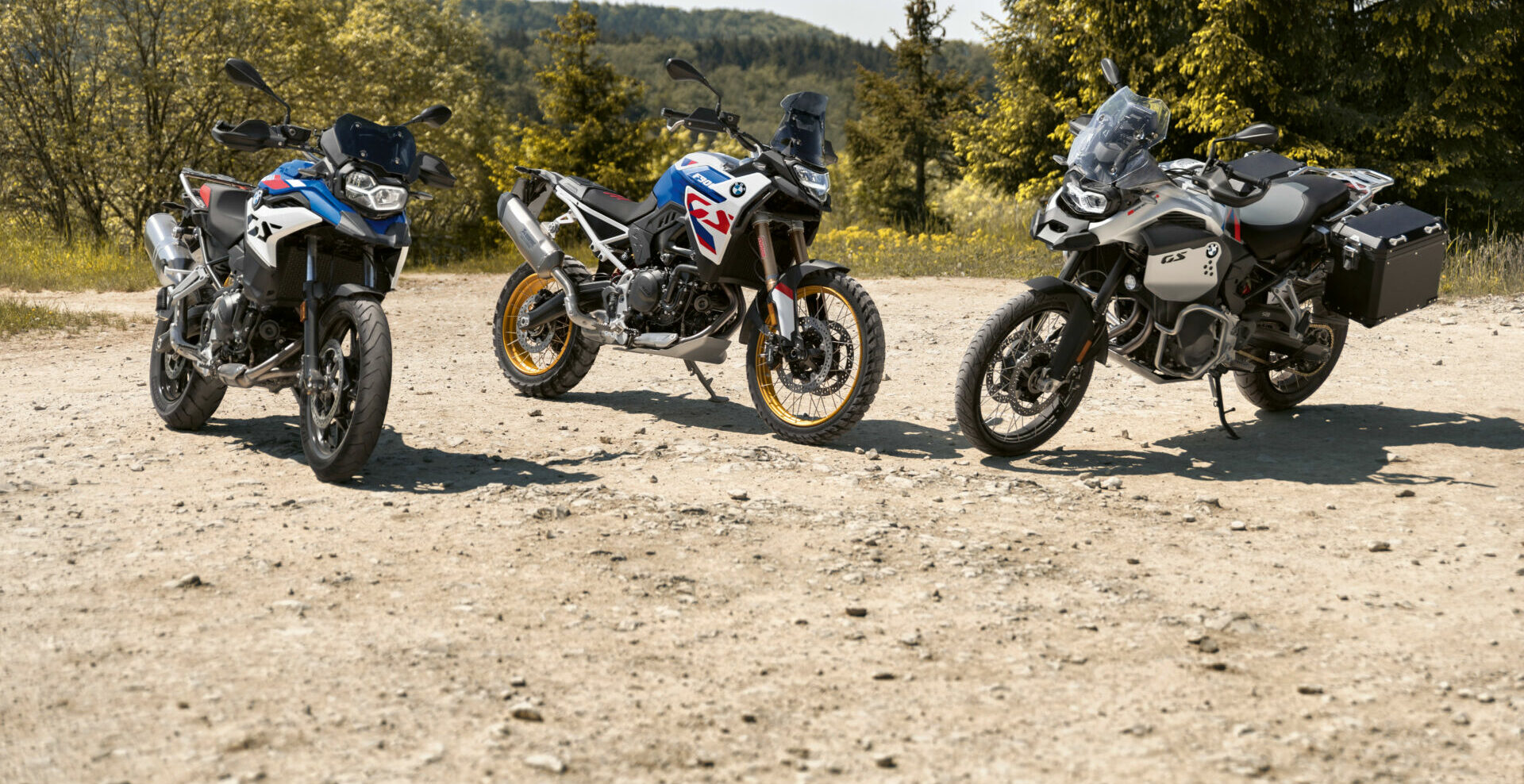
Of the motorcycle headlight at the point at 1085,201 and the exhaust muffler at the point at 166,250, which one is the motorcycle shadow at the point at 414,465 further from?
the motorcycle headlight at the point at 1085,201

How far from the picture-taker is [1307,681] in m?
3.11

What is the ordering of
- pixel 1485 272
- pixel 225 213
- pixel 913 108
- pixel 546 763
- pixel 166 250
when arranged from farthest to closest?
pixel 913 108 → pixel 1485 272 → pixel 166 250 → pixel 225 213 → pixel 546 763

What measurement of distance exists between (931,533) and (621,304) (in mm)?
2757

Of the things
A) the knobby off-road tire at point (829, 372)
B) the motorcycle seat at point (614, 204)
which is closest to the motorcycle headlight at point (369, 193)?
the motorcycle seat at point (614, 204)

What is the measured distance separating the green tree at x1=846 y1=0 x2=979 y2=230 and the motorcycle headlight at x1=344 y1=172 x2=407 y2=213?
32722mm

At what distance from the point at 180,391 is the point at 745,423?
295cm

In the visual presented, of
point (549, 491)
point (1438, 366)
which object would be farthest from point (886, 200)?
point (549, 491)

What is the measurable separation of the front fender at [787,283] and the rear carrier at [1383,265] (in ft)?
8.34

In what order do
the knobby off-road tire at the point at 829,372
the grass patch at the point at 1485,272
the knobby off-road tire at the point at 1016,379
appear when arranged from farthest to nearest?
the grass patch at the point at 1485,272 < the knobby off-road tire at the point at 829,372 < the knobby off-road tire at the point at 1016,379

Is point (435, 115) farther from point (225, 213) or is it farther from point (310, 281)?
point (225, 213)

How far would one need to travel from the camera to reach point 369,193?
5156mm

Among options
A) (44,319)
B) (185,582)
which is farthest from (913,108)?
(185,582)

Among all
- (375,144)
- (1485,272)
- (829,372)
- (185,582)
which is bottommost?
(185,582)

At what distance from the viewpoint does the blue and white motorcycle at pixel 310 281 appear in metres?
5.00
